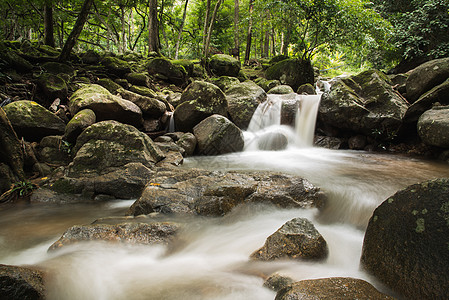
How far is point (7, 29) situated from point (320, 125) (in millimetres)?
21340

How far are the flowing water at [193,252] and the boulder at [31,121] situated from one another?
2.28m

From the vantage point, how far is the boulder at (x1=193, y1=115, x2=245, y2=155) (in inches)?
278

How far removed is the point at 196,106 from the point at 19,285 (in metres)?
6.65

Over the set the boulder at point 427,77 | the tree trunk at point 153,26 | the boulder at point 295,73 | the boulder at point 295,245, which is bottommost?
the boulder at point 295,245

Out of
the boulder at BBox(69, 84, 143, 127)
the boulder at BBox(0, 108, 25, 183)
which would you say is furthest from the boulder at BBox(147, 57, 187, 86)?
the boulder at BBox(0, 108, 25, 183)

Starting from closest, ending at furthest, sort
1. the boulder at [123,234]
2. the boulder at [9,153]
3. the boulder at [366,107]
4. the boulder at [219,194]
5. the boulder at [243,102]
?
the boulder at [123,234], the boulder at [219,194], the boulder at [9,153], the boulder at [366,107], the boulder at [243,102]

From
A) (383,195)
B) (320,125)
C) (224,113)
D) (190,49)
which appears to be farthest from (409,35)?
(190,49)

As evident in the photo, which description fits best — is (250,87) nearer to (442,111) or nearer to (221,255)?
(442,111)

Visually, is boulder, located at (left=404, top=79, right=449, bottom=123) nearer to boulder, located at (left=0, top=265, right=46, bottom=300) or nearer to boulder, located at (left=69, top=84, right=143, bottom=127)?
boulder, located at (left=69, top=84, right=143, bottom=127)

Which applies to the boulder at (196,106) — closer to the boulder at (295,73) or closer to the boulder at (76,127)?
the boulder at (76,127)

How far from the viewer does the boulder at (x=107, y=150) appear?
14.8 ft

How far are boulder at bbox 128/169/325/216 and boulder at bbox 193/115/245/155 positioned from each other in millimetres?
3150

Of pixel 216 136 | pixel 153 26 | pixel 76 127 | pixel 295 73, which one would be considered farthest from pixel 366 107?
pixel 153 26

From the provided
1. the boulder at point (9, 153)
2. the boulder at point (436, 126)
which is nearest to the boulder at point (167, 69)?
the boulder at point (9, 153)
